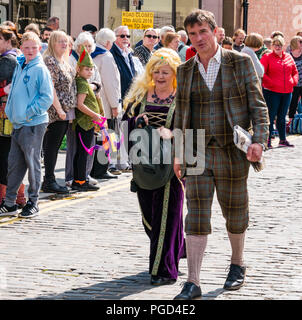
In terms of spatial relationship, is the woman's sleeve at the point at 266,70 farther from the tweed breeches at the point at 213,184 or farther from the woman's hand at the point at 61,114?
the tweed breeches at the point at 213,184

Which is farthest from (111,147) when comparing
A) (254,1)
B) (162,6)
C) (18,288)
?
(254,1)

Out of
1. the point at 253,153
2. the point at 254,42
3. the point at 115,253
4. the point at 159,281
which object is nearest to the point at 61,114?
the point at 115,253

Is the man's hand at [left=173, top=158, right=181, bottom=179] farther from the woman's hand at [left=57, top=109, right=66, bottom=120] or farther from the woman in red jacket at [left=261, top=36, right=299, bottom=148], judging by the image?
the woman in red jacket at [left=261, top=36, right=299, bottom=148]

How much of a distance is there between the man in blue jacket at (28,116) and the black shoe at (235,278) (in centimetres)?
346

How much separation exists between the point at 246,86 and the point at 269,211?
158 inches

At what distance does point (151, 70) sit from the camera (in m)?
7.04

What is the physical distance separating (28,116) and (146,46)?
5893 mm

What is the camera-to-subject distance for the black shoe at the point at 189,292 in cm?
614

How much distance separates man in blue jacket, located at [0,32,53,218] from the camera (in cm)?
947

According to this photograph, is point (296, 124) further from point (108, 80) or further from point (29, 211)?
point (29, 211)

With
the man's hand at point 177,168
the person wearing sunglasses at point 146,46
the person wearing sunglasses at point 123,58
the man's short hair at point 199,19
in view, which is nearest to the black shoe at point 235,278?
the man's hand at point 177,168

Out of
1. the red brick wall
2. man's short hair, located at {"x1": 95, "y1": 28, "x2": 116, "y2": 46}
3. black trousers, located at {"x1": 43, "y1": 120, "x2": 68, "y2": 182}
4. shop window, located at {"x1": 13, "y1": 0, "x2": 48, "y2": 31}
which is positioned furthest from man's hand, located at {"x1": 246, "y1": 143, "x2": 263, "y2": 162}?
the red brick wall

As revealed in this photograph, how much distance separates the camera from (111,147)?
40.9 ft

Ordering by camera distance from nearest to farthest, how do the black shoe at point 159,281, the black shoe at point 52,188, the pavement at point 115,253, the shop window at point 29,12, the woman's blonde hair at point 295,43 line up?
the pavement at point 115,253 → the black shoe at point 159,281 → the black shoe at point 52,188 → the woman's blonde hair at point 295,43 → the shop window at point 29,12
